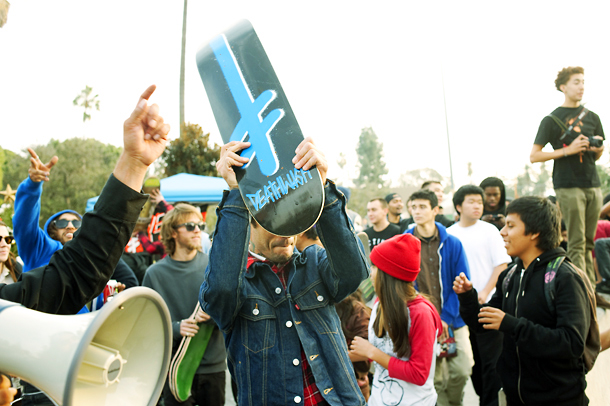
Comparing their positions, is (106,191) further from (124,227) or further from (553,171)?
(553,171)

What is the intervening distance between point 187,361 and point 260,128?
2.05m

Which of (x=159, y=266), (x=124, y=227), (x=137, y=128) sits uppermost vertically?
(x=137, y=128)

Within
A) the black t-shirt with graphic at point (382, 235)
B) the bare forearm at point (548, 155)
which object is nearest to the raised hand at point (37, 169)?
the black t-shirt with graphic at point (382, 235)

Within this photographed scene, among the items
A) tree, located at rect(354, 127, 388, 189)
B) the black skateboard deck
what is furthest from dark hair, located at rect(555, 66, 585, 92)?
tree, located at rect(354, 127, 388, 189)

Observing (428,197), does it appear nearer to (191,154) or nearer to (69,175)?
(191,154)

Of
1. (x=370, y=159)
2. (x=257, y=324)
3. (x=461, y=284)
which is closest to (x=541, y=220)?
(x=461, y=284)

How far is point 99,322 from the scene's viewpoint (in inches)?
39.8

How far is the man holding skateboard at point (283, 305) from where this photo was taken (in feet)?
5.81

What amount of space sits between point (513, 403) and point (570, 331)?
0.62 m

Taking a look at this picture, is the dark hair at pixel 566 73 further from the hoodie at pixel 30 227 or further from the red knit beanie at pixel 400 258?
the hoodie at pixel 30 227

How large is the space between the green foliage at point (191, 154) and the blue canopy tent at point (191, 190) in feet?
12.7

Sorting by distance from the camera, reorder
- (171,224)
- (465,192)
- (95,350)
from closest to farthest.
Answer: (95,350)
(171,224)
(465,192)

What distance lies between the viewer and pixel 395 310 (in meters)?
2.59

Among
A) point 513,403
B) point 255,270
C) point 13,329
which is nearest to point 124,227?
point 13,329
